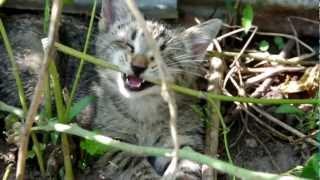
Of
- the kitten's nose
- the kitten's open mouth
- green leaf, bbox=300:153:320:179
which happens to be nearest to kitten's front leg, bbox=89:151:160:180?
the kitten's open mouth

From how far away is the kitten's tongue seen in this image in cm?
363

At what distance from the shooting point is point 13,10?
4652 mm

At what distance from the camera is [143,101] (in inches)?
157

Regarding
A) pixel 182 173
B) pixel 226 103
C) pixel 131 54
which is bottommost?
pixel 182 173

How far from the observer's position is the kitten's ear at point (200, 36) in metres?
3.97

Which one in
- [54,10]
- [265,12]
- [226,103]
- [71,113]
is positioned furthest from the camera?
[265,12]

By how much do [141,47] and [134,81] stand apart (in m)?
0.19

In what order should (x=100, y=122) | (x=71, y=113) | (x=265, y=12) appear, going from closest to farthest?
(x=71, y=113) < (x=100, y=122) < (x=265, y=12)

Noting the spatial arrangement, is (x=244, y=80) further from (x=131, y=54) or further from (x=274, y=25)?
(x=131, y=54)

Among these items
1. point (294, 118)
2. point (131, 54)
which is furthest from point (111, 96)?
point (294, 118)

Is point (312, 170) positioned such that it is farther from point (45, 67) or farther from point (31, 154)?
point (31, 154)

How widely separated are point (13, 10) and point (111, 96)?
3.60 feet

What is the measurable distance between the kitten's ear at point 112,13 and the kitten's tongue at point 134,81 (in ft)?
1.85

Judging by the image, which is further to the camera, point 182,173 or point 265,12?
point 265,12
